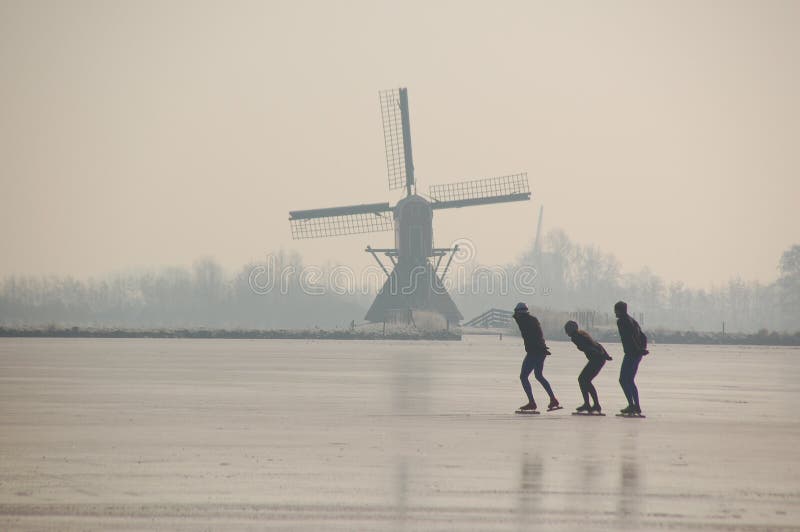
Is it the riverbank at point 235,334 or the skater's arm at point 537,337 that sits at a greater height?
the riverbank at point 235,334

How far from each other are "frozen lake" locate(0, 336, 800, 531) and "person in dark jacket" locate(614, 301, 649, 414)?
464 millimetres

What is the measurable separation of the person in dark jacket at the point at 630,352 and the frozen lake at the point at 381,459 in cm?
A: 46

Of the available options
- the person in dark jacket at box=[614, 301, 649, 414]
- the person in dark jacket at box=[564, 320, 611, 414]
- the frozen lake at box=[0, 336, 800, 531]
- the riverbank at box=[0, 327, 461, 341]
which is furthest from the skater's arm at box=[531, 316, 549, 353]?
the riverbank at box=[0, 327, 461, 341]

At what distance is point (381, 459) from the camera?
1456 centimetres

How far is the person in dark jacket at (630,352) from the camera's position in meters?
21.3

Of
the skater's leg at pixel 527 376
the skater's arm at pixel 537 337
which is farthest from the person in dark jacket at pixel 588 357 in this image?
the skater's leg at pixel 527 376

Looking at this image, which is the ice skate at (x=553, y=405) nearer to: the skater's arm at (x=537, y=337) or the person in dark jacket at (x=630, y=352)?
the skater's arm at (x=537, y=337)

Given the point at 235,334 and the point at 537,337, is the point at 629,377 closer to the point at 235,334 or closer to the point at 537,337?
the point at 537,337

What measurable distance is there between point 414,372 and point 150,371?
7.22 metres

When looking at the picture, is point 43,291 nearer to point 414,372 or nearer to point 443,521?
point 414,372

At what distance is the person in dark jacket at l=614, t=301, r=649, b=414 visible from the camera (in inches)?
840

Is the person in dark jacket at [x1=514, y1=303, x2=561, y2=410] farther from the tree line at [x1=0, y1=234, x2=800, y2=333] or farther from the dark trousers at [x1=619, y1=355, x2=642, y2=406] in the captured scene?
the tree line at [x1=0, y1=234, x2=800, y2=333]

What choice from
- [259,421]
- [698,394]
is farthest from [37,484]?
[698,394]

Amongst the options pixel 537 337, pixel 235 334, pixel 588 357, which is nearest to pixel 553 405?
pixel 588 357
